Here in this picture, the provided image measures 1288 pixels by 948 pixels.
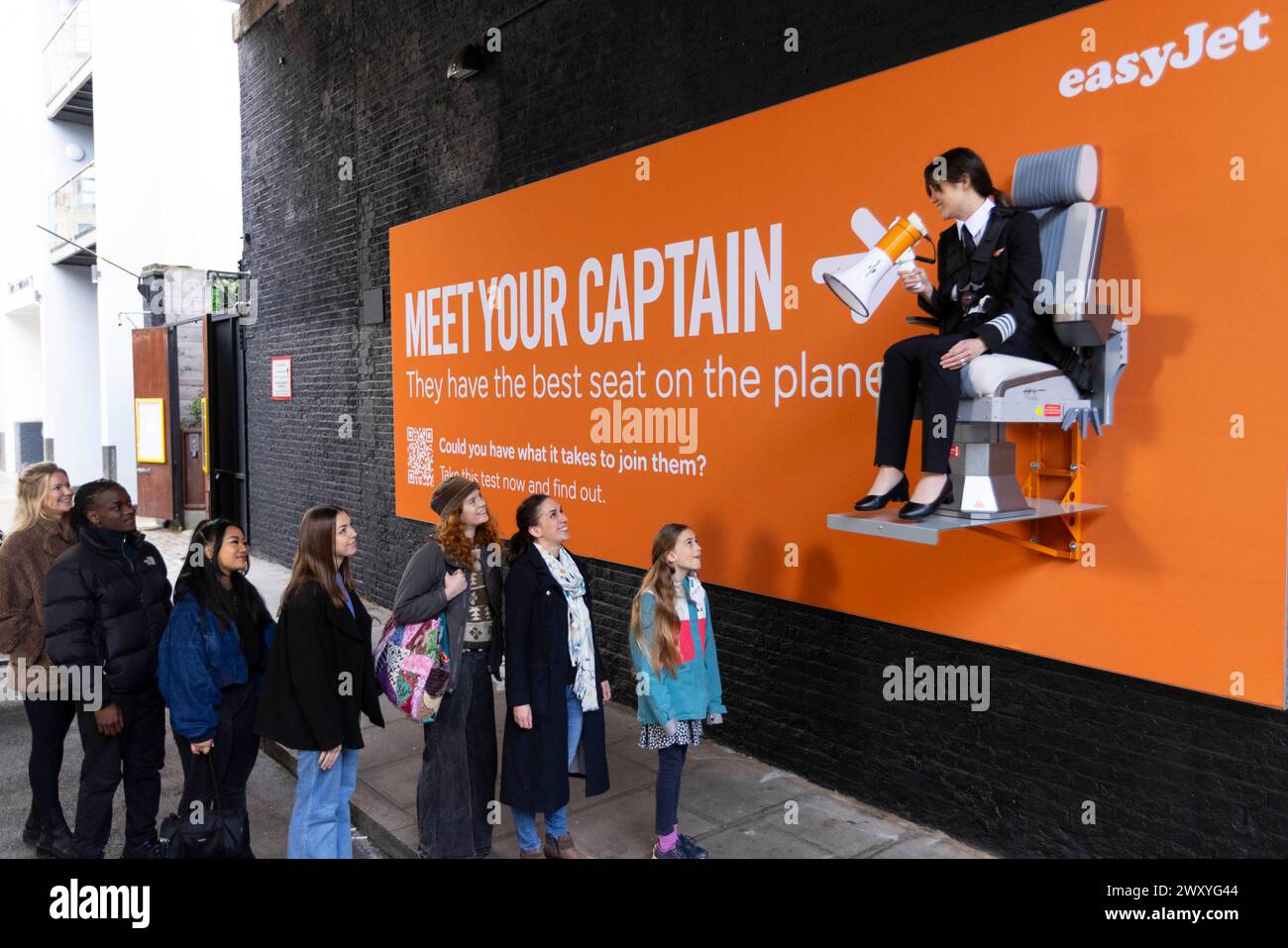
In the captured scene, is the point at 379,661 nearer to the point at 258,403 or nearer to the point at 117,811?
the point at 117,811

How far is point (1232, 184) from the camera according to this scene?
3.43m

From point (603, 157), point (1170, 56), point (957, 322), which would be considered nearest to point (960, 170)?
point (957, 322)

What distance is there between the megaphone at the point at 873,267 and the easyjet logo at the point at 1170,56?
3.25 feet

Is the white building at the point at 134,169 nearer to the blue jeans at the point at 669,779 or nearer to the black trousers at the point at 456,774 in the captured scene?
the black trousers at the point at 456,774

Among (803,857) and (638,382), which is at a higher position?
(638,382)

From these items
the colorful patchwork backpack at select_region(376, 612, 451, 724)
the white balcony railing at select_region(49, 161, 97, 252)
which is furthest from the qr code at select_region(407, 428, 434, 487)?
the white balcony railing at select_region(49, 161, 97, 252)

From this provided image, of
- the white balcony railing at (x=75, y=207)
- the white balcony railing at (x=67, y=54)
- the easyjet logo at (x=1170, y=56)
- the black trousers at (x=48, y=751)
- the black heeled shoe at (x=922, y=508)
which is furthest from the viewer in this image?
the white balcony railing at (x=75, y=207)

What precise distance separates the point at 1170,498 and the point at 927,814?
1953 mm

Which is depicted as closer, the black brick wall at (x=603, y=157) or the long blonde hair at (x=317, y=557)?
the black brick wall at (x=603, y=157)

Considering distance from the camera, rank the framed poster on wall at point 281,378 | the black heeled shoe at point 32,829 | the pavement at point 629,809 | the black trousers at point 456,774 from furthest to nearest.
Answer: the framed poster on wall at point 281,378, the black heeled shoe at point 32,829, the pavement at point 629,809, the black trousers at point 456,774

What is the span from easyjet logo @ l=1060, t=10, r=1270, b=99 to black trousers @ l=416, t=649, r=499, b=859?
11.5 feet

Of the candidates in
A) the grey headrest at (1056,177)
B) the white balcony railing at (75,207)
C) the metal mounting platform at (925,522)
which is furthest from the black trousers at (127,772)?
the white balcony railing at (75,207)

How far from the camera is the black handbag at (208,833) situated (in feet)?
13.8

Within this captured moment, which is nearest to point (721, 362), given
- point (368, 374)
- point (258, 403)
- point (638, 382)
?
point (638, 382)
